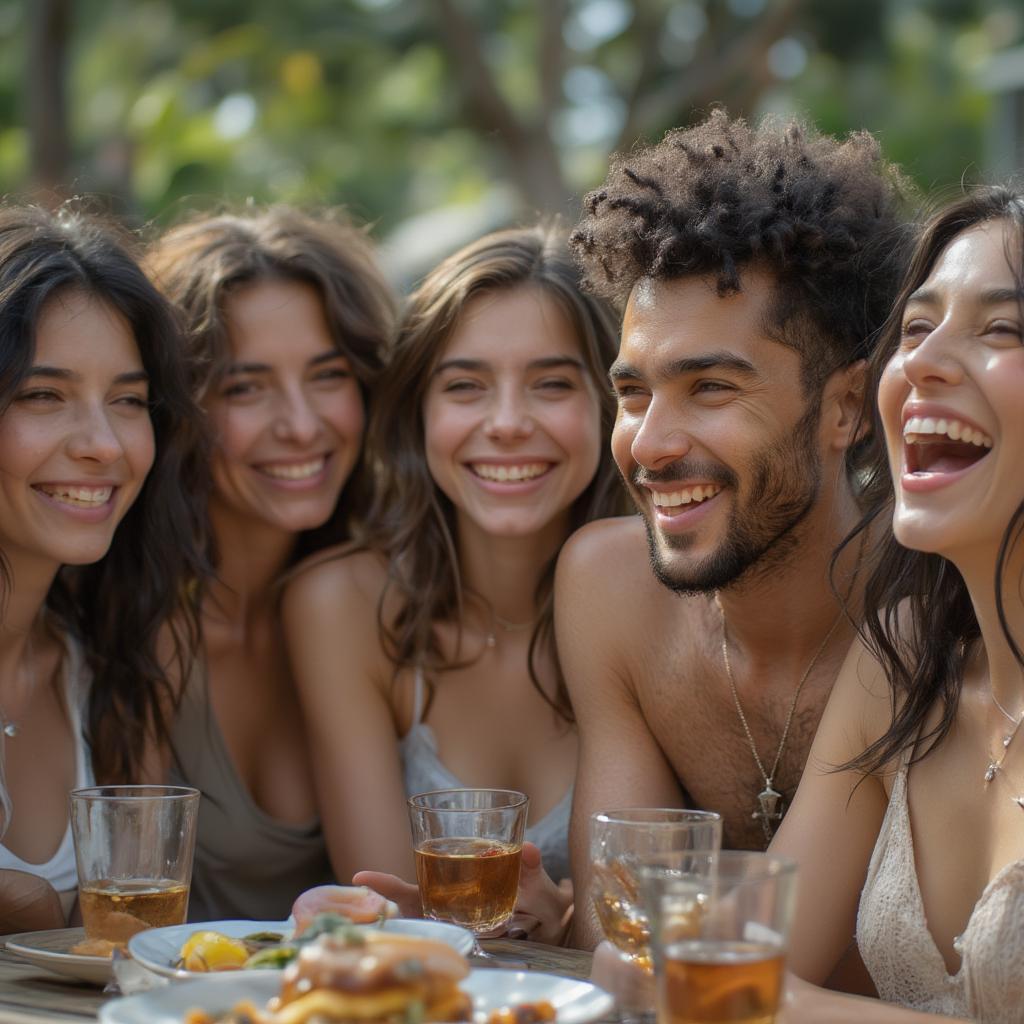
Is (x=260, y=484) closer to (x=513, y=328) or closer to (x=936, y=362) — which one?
(x=513, y=328)

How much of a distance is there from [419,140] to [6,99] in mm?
7314

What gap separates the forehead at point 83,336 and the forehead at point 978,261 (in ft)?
6.87

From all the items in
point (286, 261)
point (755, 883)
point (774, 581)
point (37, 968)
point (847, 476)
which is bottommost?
point (37, 968)

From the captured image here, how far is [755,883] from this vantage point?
199cm

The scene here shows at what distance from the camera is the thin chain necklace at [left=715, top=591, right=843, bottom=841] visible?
388 cm

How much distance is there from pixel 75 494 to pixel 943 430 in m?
2.25

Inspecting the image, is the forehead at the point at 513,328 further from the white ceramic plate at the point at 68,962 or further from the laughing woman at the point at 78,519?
the white ceramic plate at the point at 68,962

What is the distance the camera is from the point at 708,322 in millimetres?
3629

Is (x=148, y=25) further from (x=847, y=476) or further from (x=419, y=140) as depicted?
(x=847, y=476)

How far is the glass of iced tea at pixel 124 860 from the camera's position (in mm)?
2705

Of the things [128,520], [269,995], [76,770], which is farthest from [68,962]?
[128,520]

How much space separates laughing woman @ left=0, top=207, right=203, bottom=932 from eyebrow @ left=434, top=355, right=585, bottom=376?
79cm

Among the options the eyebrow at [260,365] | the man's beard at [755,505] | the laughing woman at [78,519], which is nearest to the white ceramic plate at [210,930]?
the laughing woman at [78,519]

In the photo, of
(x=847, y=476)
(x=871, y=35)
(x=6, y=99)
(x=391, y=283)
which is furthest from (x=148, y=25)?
(x=847, y=476)
